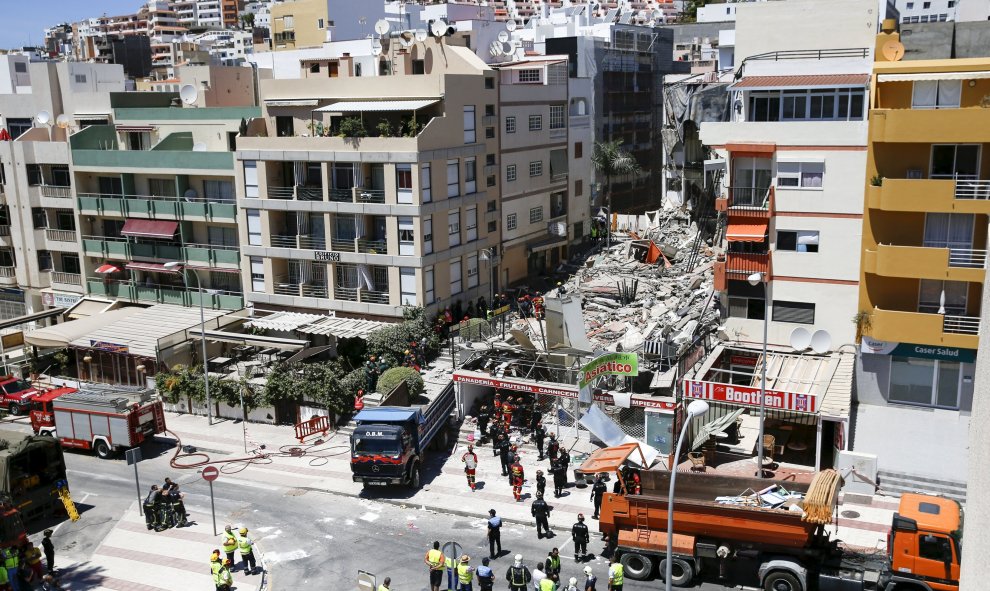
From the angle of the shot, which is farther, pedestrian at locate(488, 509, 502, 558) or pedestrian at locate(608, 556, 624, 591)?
pedestrian at locate(488, 509, 502, 558)

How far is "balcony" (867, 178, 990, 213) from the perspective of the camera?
109 ft

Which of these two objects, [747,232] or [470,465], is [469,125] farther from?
[470,465]

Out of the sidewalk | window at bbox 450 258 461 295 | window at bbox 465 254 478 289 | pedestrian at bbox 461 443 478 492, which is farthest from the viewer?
window at bbox 465 254 478 289

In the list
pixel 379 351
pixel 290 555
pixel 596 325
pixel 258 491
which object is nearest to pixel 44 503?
pixel 258 491

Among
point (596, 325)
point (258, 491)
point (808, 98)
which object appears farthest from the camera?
point (596, 325)

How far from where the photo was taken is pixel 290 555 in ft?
97.0

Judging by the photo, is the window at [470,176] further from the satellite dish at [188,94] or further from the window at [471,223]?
the satellite dish at [188,94]

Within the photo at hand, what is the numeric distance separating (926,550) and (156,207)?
44.7 metres

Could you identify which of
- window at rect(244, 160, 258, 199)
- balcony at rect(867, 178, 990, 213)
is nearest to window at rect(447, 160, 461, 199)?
window at rect(244, 160, 258, 199)

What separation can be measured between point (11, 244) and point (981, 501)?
61080 millimetres

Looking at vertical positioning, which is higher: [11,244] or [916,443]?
[11,244]

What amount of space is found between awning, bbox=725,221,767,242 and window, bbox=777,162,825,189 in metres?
1.91

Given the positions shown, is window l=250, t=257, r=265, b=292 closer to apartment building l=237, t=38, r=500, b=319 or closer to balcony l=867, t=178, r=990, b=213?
apartment building l=237, t=38, r=500, b=319

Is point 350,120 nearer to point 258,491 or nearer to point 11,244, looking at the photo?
point 258,491
